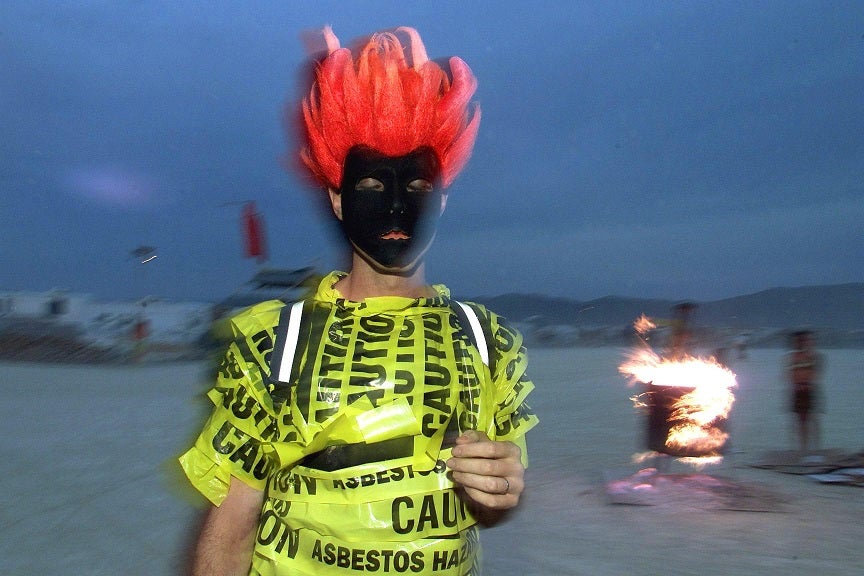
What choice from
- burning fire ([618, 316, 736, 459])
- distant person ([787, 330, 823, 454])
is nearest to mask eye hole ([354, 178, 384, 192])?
burning fire ([618, 316, 736, 459])

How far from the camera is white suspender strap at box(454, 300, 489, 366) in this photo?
200 cm

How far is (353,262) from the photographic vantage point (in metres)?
2.22

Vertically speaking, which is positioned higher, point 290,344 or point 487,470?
point 290,344

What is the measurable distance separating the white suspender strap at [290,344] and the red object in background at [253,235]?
1.29 meters

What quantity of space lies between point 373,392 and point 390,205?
0.51m

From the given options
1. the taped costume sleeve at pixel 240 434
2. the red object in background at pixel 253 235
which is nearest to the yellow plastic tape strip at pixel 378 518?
the taped costume sleeve at pixel 240 434

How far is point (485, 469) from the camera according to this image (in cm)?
165

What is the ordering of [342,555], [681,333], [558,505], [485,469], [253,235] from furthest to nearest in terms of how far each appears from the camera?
[681,333] < [558,505] < [253,235] < [342,555] < [485,469]

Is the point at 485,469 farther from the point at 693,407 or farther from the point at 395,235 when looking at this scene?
the point at 693,407

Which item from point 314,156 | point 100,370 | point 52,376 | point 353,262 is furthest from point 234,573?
point 100,370

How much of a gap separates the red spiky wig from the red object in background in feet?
3.38

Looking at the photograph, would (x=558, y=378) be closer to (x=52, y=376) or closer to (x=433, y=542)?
(x=52, y=376)

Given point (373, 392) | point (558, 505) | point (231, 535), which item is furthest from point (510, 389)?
point (558, 505)

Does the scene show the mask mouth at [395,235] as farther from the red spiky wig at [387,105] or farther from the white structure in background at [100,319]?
the white structure in background at [100,319]
